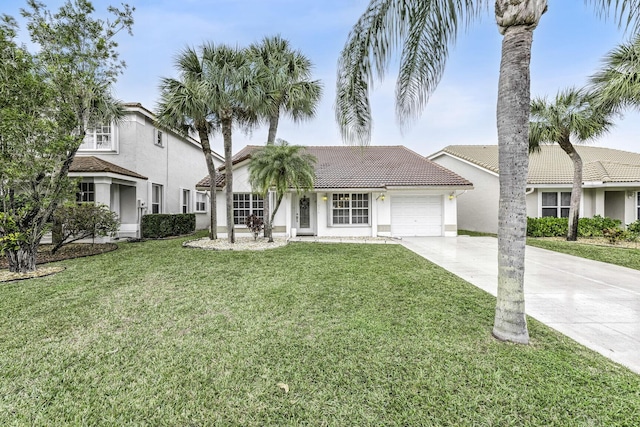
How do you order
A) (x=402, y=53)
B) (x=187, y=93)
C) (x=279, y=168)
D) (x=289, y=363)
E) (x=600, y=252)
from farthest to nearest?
1. (x=279, y=168)
2. (x=187, y=93)
3. (x=600, y=252)
4. (x=402, y=53)
5. (x=289, y=363)

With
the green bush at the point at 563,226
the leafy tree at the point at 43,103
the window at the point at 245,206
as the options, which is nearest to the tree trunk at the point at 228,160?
the window at the point at 245,206

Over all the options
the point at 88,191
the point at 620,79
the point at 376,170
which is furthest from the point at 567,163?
the point at 88,191

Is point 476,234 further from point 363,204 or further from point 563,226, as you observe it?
point 363,204

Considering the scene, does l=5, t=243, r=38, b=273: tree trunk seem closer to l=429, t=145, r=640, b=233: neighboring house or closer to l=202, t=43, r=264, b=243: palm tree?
l=202, t=43, r=264, b=243: palm tree

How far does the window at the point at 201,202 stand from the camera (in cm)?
2076

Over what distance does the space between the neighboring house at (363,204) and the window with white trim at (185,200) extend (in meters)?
4.87

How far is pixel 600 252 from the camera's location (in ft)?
32.5

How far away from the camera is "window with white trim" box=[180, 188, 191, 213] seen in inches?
734

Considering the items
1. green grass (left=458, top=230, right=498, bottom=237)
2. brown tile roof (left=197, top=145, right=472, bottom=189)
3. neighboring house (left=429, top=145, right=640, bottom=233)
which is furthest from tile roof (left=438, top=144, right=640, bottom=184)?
green grass (left=458, top=230, right=498, bottom=237)

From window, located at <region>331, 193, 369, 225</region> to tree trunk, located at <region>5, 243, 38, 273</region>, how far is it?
11.6 metres

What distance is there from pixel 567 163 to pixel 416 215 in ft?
34.8

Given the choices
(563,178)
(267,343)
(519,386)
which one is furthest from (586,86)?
(267,343)

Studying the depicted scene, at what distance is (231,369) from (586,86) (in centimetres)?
1589

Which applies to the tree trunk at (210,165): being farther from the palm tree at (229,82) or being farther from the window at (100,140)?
the window at (100,140)
